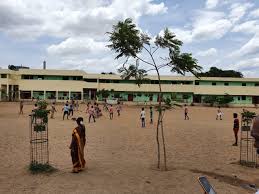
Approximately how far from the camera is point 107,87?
67688 millimetres

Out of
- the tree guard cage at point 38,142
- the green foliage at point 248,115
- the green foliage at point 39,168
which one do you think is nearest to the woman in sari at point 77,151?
the green foliage at point 39,168

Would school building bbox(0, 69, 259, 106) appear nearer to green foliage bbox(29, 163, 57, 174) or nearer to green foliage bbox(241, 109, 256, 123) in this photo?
green foliage bbox(241, 109, 256, 123)

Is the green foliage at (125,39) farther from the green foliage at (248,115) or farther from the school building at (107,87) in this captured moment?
the school building at (107,87)

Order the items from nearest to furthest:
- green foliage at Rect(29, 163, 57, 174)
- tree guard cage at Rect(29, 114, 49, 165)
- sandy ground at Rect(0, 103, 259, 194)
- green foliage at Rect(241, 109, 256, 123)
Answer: sandy ground at Rect(0, 103, 259, 194)
green foliage at Rect(29, 163, 57, 174)
tree guard cage at Rect(29, 114, 49, 165)
green foliage at Rect(241, 109, 256, 123)

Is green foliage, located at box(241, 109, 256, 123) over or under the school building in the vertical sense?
under

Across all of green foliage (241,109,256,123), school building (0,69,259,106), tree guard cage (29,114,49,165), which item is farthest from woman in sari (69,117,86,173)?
school building (0,69,259,106)

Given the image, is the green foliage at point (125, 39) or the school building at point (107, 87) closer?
the green foliage at point (125, 39)

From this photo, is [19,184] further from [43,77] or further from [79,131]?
[43,77]

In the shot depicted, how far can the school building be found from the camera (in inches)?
2537

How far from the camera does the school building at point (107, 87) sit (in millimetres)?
64438

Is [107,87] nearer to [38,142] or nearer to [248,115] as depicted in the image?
[248,115]

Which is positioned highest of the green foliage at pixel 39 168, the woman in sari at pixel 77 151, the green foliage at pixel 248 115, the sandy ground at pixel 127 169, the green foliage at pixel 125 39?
the green foliage at pixel 125 39

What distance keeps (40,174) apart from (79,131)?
1.59 metres

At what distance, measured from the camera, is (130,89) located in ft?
224
